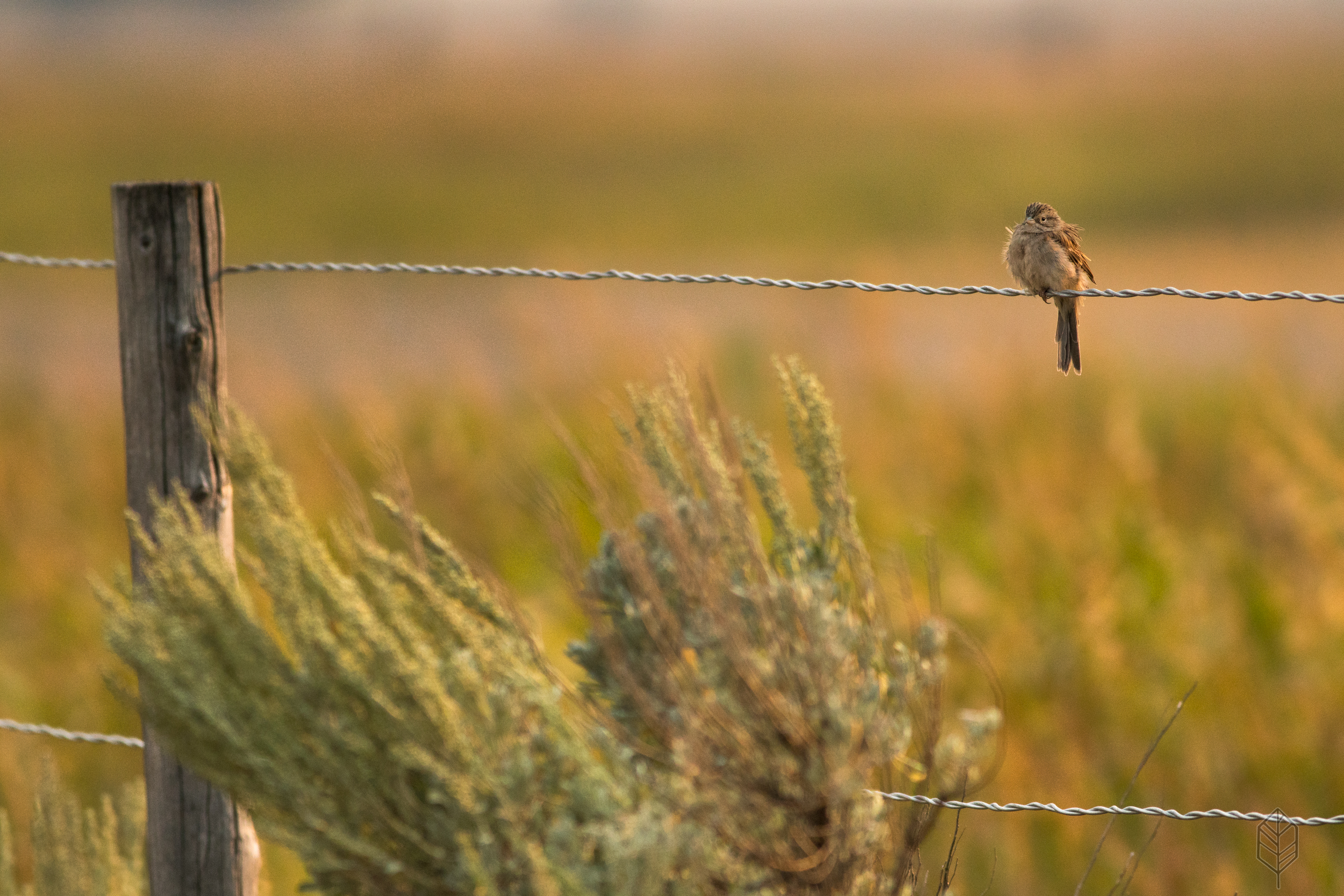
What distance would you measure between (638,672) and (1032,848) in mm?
2859

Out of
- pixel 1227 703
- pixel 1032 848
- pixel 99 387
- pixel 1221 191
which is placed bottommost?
pixel 1032 848

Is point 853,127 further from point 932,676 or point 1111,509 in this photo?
point 932,676

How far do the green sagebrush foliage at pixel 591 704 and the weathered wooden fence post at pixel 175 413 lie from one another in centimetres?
55

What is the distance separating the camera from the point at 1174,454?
7.90 meters

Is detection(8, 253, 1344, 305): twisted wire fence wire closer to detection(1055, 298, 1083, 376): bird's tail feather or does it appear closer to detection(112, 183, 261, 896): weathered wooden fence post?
detection(112, 183, 261, 896): weathered wooden fence post

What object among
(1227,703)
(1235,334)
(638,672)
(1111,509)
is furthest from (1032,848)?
(1235,334)

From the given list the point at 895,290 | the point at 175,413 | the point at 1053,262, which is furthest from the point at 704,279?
the point at 1053,262

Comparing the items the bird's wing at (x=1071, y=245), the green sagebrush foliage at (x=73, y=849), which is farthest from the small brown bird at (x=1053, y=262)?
the green sagebrush foliage at (x=73, y=849)

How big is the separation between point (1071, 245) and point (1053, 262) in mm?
97

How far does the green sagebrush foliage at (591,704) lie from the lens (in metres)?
1.90

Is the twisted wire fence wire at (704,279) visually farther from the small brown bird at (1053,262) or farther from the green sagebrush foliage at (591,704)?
the small brown bird at (1053,262)

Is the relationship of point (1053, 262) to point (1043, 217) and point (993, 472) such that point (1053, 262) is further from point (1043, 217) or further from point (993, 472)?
point (993, 472)

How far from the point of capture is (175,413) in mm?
2723

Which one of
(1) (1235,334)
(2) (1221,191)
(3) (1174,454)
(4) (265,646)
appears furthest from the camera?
(2) (1221,191)
